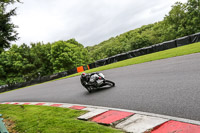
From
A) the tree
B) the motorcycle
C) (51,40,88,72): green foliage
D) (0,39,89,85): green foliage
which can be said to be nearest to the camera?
the motorcycle

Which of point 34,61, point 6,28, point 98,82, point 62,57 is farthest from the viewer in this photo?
point 34,61

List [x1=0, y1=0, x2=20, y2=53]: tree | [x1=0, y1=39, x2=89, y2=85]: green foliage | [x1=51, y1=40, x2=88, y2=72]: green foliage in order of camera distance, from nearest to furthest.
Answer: [x1=0, y1=0, x2=20, y2=53]: tree < [x1=0, y1=39, x2=89, y2=85]: green foliage < [x1=51, y1=40, x2=88, y2=72]: green foliage

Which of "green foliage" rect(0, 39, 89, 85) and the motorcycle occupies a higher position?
"green foliage" rect(0, 39, 89, 85)

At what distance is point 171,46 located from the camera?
80.4 feet

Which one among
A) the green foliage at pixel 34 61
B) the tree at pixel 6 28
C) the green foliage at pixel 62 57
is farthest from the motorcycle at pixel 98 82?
the green foliage at pixel 62 57

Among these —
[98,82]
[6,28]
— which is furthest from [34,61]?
[98,82]

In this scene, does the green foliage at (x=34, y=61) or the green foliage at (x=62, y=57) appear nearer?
the green foliage at (x=34, y=61)

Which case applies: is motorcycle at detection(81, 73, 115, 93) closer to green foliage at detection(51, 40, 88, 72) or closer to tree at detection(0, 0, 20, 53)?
tree at detection(0, 0, 20, 53)

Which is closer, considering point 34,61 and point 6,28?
point 6,28

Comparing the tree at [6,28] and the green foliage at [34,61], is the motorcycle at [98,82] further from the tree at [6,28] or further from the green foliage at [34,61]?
the green foliage at [34,61]

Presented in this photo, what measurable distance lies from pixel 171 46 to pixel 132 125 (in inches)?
915

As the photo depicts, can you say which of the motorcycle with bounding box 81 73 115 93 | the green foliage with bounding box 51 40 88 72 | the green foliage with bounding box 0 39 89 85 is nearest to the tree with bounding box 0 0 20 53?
the motorcycle with bounding box 81 73 115 93

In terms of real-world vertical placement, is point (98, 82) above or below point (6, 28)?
below

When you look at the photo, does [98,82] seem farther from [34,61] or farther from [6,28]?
[34,61]
